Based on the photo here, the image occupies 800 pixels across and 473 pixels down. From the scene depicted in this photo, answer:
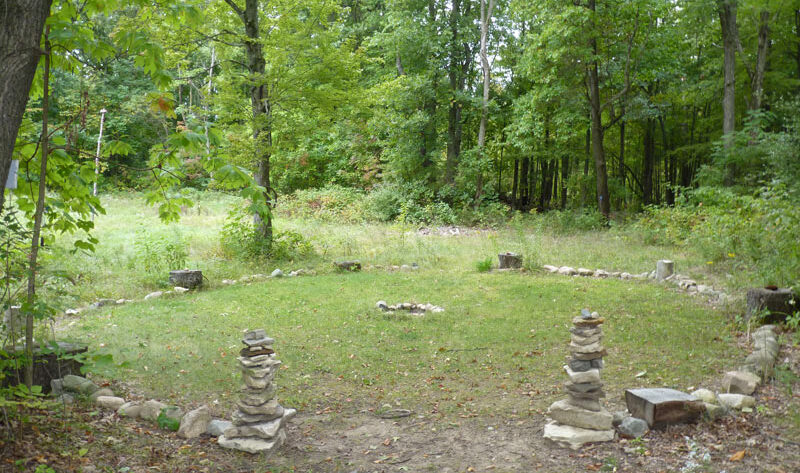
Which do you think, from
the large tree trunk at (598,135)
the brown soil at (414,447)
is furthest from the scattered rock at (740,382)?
the large tree trunk at (598,135)

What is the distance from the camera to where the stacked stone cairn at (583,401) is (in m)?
3.91

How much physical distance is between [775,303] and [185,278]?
8.07 metres

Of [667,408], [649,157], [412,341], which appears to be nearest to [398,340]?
[412,341]

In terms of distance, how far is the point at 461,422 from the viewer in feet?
14.4

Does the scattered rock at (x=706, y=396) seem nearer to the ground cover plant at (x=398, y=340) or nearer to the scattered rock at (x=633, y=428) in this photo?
the ground cover plant at (x=398, y=340)

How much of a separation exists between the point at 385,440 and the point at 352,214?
14.9 meters

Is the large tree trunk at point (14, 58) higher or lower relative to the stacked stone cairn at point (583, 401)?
higher

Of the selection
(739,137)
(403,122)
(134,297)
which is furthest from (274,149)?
(739,137)

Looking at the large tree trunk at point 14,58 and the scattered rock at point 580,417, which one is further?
the scattered rock at point 580,417

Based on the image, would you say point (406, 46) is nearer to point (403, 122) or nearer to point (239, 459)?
point (403, 122)

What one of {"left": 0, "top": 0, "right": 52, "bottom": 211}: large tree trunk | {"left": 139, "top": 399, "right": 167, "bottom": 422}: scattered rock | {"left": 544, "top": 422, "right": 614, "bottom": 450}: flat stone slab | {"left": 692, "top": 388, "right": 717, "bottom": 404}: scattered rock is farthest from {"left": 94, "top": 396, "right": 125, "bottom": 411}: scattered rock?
{"left": 692, "top": 388, "right": 717, "bottom": 404}: scattered rock

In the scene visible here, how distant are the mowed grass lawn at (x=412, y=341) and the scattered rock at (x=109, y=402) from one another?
0.41m

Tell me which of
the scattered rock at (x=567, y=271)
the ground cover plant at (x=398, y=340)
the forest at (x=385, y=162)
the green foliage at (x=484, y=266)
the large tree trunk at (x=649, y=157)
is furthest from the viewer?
the large tree trunk at (x=649, y=157)

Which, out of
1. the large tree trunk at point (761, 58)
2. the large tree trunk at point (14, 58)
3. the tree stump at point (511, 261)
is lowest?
the tree stump at point (511, 261)
